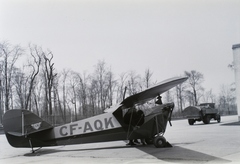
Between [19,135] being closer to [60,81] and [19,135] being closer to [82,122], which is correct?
[82,122]

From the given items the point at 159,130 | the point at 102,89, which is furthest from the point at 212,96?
the point at 159,130

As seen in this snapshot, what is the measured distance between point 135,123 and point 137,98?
1.32 meters

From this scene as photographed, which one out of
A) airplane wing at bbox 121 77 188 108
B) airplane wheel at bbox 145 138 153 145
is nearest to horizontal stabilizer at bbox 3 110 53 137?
airplane wing at bbox 121 77 188 108

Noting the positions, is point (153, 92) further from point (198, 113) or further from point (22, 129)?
point (198, 113)

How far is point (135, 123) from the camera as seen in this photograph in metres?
10.7

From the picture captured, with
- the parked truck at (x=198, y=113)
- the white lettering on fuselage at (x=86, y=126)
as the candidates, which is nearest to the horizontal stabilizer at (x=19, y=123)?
the white lettering on fuselage at (x=86, y=126)

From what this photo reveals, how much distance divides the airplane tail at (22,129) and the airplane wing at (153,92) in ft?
11.4

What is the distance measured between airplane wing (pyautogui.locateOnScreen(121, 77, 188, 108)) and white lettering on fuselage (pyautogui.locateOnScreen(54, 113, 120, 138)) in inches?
36.8

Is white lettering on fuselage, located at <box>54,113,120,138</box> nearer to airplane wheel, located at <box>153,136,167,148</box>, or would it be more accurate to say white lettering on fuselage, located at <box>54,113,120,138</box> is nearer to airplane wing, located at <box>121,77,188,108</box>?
airplane wing, located at <box>121,77,188,108</box>

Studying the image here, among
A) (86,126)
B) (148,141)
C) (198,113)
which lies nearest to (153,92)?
(148,141)

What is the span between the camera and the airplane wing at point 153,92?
838 cm

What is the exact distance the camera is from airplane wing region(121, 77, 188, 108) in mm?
8375

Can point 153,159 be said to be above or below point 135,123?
below

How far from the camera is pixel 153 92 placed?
9.59 meters
